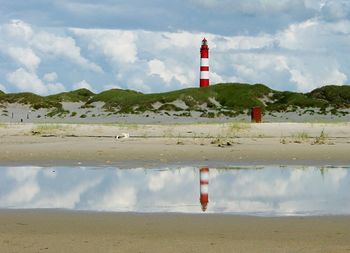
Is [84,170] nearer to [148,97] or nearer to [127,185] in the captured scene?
[127,185]

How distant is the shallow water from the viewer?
1047 cm

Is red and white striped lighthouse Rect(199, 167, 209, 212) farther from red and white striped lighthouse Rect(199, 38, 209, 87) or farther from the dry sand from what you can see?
red and white striped lighthouse Rect(199, 38, 209, 87)

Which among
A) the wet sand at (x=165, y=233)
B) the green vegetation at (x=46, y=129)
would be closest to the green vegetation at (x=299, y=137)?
the green vegetation at (x=46, y=129)

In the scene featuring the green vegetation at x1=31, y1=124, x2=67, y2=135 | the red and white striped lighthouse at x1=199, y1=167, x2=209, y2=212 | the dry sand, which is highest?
the green vegetation at x1=31, y1=124, x2=67, y2=135

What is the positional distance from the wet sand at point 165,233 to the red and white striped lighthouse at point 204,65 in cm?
5187

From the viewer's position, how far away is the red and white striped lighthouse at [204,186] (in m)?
10.9

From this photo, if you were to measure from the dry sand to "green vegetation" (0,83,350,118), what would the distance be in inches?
653

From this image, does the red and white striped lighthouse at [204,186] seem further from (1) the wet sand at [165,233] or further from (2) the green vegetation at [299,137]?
(2) the green vegetation at [299,137]

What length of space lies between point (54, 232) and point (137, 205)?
2.53 m

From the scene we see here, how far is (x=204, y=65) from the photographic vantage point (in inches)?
2451

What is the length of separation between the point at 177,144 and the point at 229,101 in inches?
1203

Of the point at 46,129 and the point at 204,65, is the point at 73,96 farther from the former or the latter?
the point at 46,129

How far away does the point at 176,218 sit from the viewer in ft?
30.7

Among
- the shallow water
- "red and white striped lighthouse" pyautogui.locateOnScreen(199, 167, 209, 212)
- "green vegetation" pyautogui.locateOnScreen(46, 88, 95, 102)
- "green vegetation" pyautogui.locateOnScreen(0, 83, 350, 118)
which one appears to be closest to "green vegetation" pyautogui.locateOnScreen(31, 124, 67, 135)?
the shallow water
